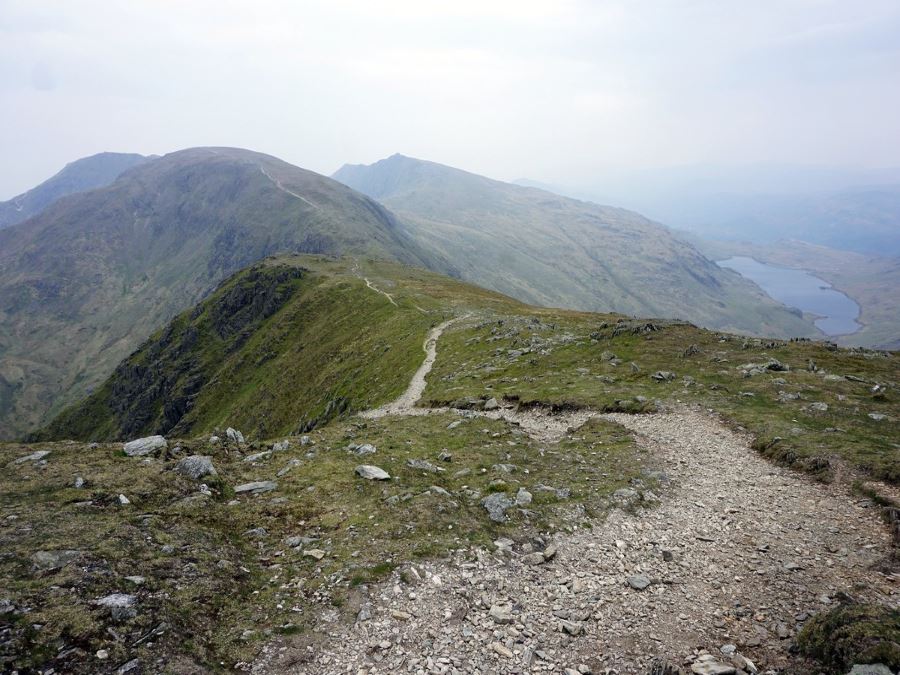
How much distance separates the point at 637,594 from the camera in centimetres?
1400

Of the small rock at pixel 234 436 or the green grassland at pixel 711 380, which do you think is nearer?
the green grassland at pixel 711 380

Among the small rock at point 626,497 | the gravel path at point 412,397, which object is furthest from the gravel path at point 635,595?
the gravel path at point 412,397

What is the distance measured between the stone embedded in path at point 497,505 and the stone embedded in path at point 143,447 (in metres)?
15.7

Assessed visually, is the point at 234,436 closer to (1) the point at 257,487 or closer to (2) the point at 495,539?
(1) the point at 257,487

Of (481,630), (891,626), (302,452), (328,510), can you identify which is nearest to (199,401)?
(302,452)

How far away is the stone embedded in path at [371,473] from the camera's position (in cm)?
2028

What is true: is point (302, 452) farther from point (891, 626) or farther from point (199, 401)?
point (199, 401)

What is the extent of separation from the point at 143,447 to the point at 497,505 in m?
16.9

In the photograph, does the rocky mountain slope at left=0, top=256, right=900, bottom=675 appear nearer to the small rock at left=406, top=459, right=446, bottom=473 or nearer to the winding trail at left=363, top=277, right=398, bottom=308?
the small rock at left=406, top=459, right=446, bottom=473

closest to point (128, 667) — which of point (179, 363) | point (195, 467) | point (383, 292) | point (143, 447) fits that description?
point (195, 467)

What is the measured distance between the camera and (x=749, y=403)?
3102 cm

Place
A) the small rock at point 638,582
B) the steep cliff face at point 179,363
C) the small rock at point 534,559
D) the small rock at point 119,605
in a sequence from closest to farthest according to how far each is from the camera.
A: the small rock at point 119,605, the small rock at point 638,582, the small rock at point 534,559, the steep cliff face at point 179,363

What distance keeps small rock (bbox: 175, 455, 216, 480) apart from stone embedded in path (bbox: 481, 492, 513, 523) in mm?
12371

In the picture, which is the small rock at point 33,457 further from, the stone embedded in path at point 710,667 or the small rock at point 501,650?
the stone embedded in path at point 710,667
